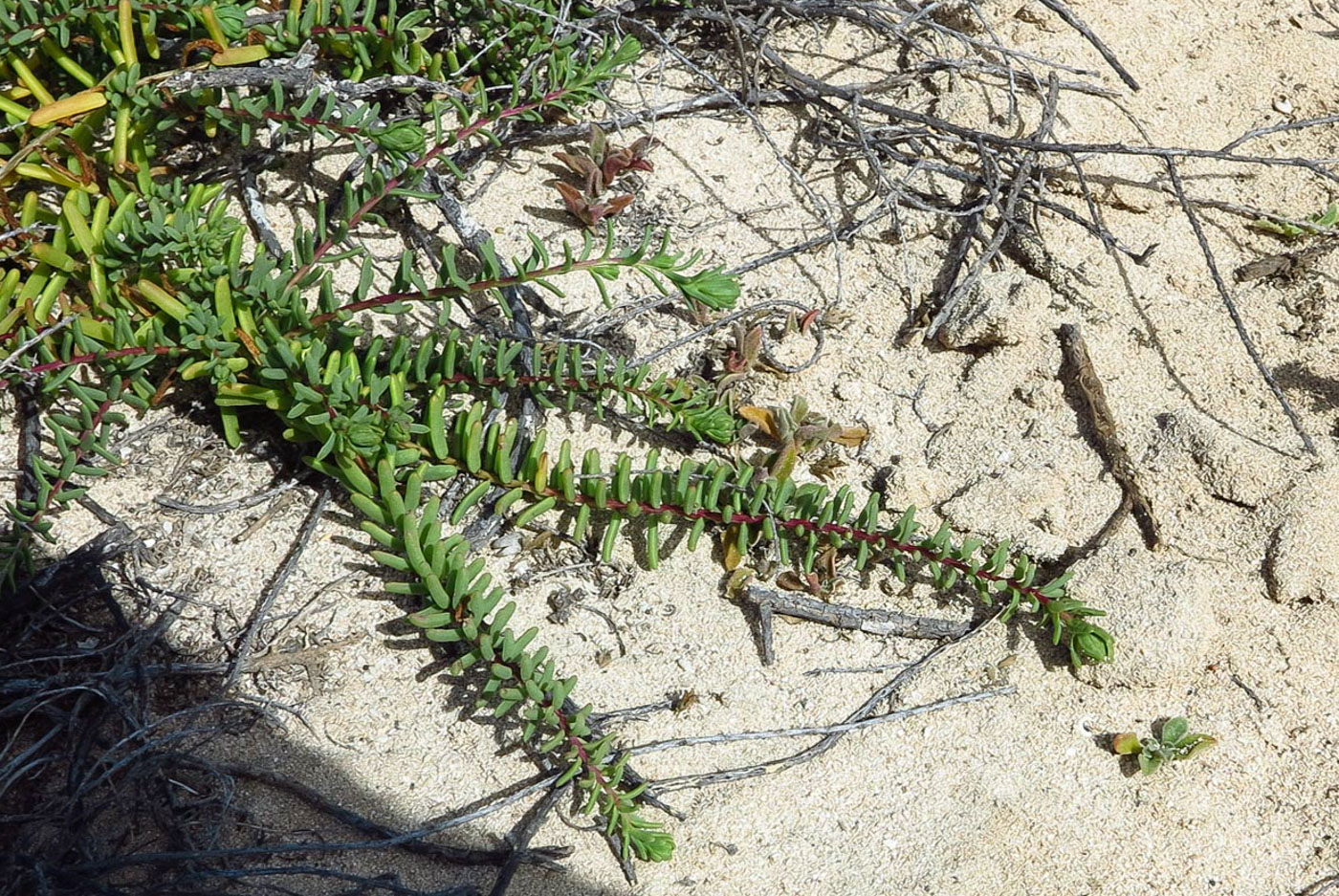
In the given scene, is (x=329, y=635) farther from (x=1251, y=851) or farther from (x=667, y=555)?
(x=1251, y=851)

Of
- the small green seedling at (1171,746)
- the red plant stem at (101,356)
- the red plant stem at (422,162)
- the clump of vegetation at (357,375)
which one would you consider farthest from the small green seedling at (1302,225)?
the red plant stem at (101,356)

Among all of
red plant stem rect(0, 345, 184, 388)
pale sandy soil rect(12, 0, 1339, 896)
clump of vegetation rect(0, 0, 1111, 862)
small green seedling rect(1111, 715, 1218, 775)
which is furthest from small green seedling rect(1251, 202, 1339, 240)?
red plant stem rect(0, 345, 184, 388)

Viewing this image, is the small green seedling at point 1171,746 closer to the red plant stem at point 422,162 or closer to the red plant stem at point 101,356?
the red plant stem at point 422,162

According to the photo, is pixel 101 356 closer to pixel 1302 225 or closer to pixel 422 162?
pixel 422 162

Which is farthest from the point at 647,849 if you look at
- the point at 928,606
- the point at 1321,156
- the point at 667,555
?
the point at 1321,156

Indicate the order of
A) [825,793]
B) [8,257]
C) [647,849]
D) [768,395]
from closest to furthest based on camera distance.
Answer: [647,849], [825,793], [8,257], [768,395]

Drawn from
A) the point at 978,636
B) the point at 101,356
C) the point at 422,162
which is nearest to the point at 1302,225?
the point at 978,636

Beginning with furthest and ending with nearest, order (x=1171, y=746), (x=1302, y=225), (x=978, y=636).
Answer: (x=1302, y=225) → (x=978, y=636) → (x=1171, y=746)
